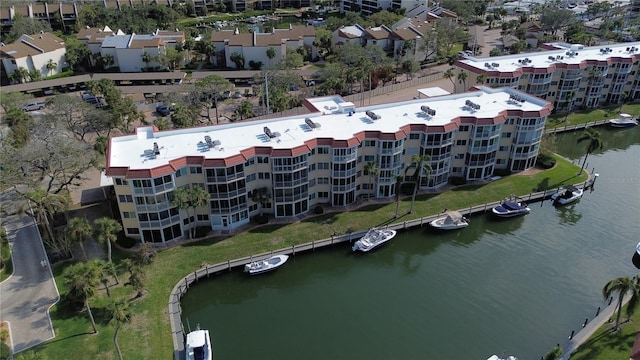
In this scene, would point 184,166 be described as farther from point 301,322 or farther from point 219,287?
point 301,322

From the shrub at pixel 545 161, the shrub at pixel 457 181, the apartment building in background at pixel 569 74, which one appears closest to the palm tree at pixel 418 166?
the shrub at pixel 457 181

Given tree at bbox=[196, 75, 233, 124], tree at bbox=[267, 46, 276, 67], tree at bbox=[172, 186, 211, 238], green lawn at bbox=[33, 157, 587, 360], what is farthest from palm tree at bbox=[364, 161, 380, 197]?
tree at bbox=[267, 46, 276, 67]

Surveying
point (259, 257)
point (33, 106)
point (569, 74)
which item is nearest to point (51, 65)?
point (33, 106)

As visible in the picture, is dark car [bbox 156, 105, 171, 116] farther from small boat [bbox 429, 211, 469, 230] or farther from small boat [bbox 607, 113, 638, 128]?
small boat [bbox 607, 113, 638, 128]

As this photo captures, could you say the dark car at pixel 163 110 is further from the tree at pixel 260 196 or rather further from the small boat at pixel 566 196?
the small boat at pixel 566 196

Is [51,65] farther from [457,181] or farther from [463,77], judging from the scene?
[457,181]

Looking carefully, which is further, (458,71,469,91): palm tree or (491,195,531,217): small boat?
(458,71,469,91): palm tree
